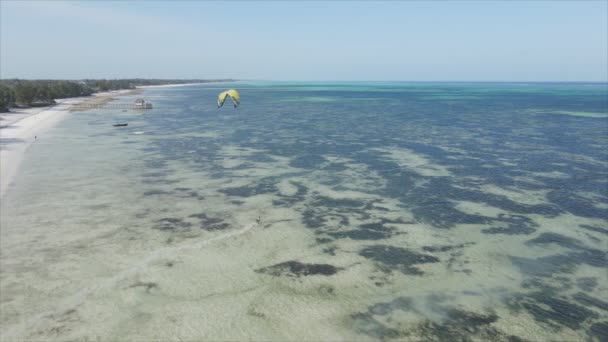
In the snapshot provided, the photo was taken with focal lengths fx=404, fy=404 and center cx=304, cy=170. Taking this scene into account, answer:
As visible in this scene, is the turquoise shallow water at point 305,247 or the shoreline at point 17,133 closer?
the turquoise shallow water at point 305,247

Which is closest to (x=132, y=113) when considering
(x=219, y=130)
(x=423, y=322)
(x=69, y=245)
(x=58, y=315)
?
(x=219, y=130)

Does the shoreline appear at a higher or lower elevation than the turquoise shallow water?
higher

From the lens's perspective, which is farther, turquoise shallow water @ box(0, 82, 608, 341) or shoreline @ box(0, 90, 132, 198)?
shoreline @ box(0, 90, 132, 198)

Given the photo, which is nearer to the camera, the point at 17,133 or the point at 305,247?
the point at 305,247

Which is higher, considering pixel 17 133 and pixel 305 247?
pixel 17 133
